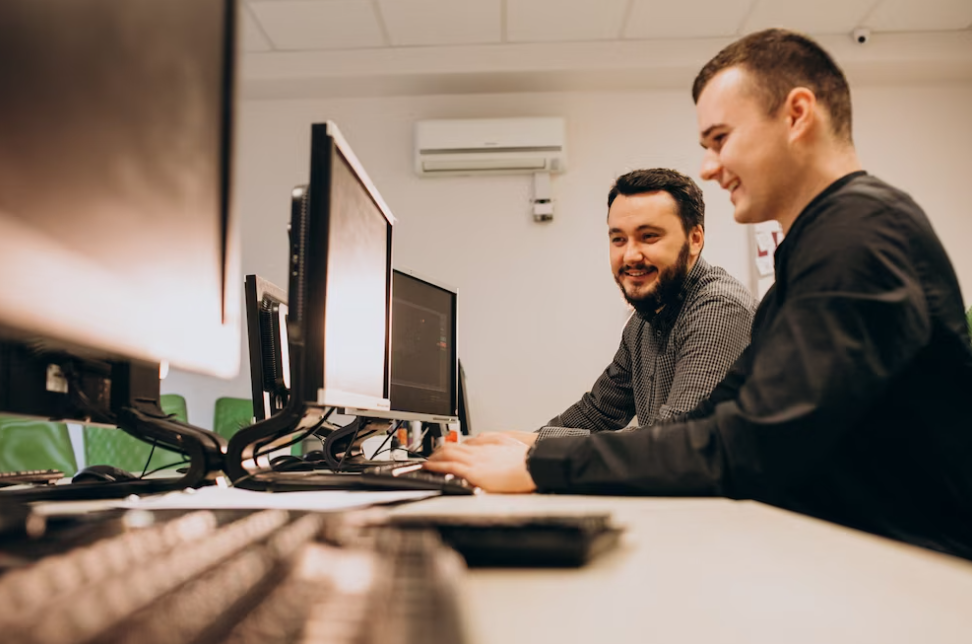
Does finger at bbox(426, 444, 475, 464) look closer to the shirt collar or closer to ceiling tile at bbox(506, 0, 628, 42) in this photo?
the shirt collar

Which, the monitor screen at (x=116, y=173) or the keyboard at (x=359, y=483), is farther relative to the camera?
the keyboard at (x=359, y=483)

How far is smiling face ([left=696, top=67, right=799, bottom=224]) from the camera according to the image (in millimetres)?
1204

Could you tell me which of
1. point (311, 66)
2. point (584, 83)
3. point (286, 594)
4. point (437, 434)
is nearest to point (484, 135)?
point (584, 83)

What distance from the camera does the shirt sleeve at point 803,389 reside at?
850 mm

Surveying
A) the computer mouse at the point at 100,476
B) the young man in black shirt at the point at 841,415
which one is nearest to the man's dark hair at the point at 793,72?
the young man in black shirt at the point at 841,415

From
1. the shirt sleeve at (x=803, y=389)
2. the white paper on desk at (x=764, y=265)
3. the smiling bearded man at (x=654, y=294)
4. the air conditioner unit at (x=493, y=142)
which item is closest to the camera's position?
the shirt sleeve at (x=803, y=389)

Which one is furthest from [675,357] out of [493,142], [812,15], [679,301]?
[812,15]

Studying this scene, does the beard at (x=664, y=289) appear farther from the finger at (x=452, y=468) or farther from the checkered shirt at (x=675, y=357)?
the finger at (x=452, y=468)

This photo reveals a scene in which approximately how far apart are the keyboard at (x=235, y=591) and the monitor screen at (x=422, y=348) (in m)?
1.20

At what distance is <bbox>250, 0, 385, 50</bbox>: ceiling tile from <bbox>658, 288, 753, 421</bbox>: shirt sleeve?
7.90 feet

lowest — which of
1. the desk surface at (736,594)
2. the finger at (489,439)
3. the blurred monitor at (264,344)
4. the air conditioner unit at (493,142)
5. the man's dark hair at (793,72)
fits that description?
the desk surface at (736,594)

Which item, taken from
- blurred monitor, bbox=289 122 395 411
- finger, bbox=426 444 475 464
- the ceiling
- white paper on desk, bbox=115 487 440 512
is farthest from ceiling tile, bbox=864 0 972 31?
white paper on desk, bbox=115 487 440 512

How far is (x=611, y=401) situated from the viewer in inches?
90.1

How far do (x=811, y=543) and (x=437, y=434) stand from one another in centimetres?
189
